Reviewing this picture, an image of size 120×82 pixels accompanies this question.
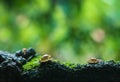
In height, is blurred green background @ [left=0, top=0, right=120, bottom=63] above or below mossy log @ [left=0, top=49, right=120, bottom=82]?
above

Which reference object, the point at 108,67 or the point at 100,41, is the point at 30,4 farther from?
the point at 108,67

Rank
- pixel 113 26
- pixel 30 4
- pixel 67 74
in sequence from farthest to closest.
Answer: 1. pixel 113 26
2. pixel 30 4
3. pixel 67 74

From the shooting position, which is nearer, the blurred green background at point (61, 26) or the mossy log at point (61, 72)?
the mossy log at point (61, 72)

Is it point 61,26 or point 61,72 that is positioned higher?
point 61,26

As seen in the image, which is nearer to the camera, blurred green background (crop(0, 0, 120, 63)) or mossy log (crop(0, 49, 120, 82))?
mossy log (crop(0, 49, 120, 82))

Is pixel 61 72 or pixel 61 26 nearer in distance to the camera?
pixel 61 72

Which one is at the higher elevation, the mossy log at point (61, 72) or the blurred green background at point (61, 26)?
the blurred green background at point (61, 26)

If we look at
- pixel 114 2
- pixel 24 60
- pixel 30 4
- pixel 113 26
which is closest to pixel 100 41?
pixel 113 26

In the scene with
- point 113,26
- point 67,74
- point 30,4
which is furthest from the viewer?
point 113,26
